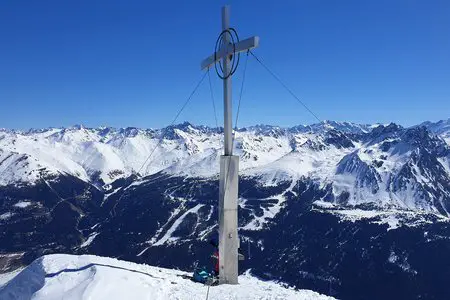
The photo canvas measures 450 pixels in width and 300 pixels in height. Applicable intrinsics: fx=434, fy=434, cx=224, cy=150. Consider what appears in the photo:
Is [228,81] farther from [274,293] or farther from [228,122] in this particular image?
[274,293]

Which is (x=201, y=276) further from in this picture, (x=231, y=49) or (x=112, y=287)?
(x=231, y=49)

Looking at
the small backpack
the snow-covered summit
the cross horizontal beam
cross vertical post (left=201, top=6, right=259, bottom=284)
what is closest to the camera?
the cross horizontal beam

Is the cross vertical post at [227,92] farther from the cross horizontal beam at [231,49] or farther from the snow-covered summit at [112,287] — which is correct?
the snow-covered summit at [112,287]

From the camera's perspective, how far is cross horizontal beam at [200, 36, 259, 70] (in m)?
22.5

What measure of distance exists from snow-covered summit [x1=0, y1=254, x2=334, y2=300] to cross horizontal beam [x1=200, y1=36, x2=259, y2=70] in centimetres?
1344

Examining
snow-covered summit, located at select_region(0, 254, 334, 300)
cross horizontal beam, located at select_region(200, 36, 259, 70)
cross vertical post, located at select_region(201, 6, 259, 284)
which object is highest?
cross horizontal beam, located at select_region(200, 36, 259, 70)

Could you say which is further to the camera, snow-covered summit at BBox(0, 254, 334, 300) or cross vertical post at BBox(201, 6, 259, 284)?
cross vertical post at BBox(201, 6, 259, 284)

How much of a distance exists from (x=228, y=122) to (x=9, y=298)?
18624mm

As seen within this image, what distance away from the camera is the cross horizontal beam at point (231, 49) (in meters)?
22.5

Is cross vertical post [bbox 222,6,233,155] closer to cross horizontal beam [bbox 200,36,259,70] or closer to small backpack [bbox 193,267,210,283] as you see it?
cross horizontal beam [bbox 200,36,259,70]

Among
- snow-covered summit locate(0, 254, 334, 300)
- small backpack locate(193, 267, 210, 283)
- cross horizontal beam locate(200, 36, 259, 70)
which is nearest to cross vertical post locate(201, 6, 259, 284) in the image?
cross horizontal beam locate(200, 36, 259, 70)

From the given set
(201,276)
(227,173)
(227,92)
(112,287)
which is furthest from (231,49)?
(112,287)

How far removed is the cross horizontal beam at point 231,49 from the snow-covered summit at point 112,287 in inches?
529

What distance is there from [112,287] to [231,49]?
49.1 ft
